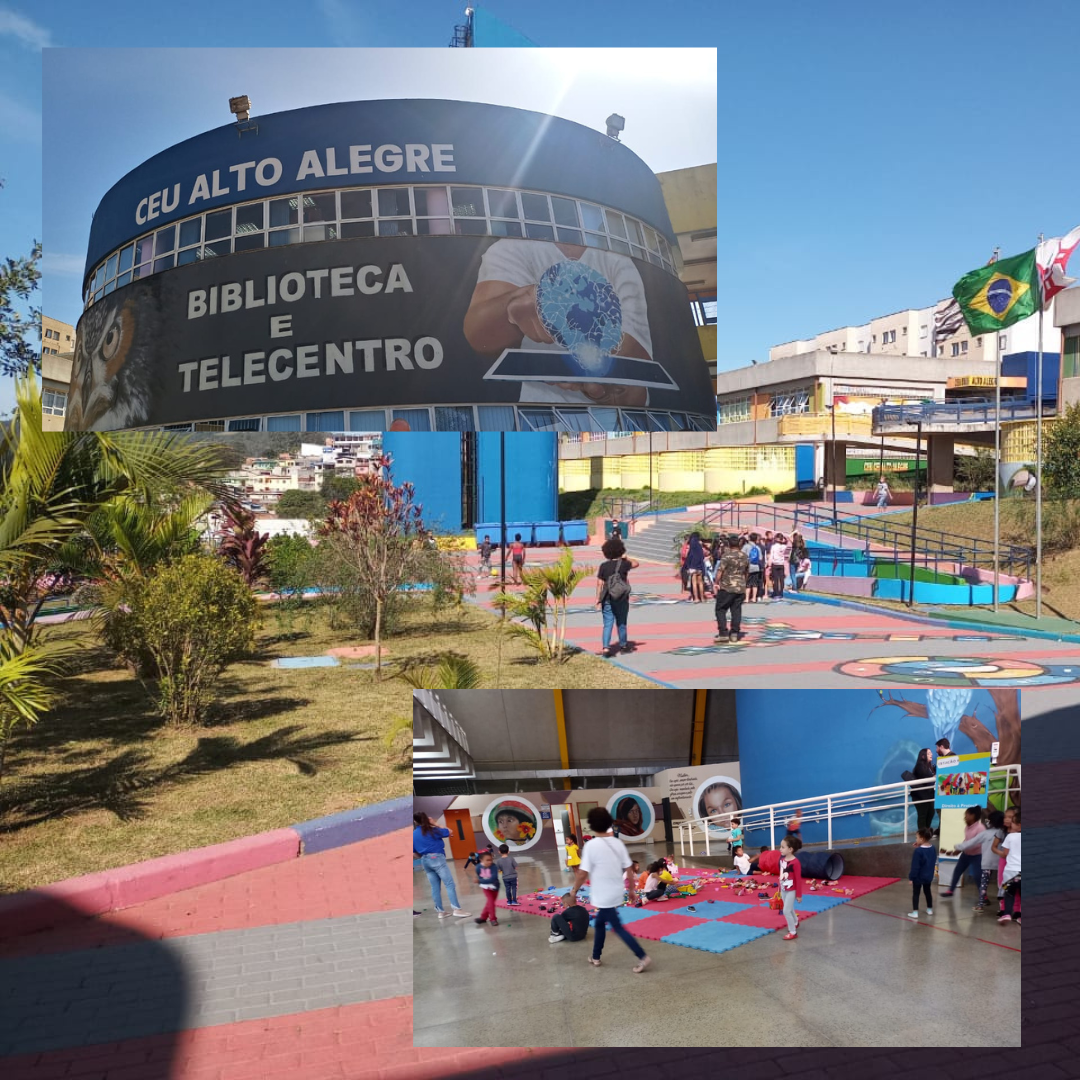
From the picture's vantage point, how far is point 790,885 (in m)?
4.34

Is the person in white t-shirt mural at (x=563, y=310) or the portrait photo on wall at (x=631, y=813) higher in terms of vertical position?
the person in white t-shirt mural at (x=563, y=310)

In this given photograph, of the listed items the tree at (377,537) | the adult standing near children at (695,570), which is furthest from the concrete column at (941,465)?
the tree at (377,537)

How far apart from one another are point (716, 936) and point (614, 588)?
6.11m

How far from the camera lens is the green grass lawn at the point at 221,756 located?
6.99 meters

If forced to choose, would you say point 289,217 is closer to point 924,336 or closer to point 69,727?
point 69,727

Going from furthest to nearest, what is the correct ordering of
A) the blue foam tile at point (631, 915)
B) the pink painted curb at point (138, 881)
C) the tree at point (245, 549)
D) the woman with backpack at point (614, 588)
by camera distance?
1. the tree at point (245, 549)
2. the woman with backpack at point (614, 588)
3. the pink painted curb at point (138, 881)
4. the blue foam tile at point (631, 915)

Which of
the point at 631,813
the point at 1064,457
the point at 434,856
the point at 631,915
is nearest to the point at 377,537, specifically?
the point at 434,856

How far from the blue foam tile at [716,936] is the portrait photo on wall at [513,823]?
2.21 feet

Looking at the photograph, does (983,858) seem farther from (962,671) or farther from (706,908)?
(962,671)

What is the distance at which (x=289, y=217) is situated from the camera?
6898 millimetres

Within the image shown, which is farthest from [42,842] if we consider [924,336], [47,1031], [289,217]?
[924,336]

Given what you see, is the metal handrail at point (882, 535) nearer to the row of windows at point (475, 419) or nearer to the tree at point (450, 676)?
the row of windows at point (475, 419)

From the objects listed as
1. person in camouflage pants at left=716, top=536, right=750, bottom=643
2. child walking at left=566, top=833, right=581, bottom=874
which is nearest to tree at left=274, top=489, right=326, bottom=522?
person in camouflage pants at left=716, top=536, right=750, bottom=643

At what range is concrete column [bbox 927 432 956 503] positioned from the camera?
60.5 feet
